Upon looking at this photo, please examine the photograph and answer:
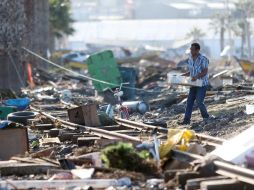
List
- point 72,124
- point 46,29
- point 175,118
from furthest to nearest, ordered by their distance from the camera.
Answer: point 46,29 < point 175,118 < point 72,124

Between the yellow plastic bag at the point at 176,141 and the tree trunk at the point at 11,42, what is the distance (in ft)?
60.6

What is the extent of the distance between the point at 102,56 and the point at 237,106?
1174 centimetres

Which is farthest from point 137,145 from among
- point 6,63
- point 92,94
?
point 92,94

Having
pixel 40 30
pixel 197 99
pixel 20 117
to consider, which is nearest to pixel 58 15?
pixel 40 30

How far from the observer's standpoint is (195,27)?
146 metres

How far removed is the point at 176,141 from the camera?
39.4 ft

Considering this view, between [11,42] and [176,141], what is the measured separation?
770 inches

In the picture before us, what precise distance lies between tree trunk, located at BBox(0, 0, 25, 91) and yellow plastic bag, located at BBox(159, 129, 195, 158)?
60.6 ft

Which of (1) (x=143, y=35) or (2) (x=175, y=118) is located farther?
(1) (x=143, y=35)

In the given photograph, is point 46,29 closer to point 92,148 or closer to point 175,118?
point 175,118

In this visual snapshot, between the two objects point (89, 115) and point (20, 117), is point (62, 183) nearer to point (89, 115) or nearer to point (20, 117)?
point (89, 115)

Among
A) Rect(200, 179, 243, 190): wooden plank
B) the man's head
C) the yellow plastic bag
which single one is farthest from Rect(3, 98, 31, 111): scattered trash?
Rect(200, 179, 243, 190): wooden plank

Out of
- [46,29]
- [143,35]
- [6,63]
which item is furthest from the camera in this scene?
[143,35]

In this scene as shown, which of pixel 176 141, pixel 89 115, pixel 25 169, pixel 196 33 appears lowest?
pixel 196 33
